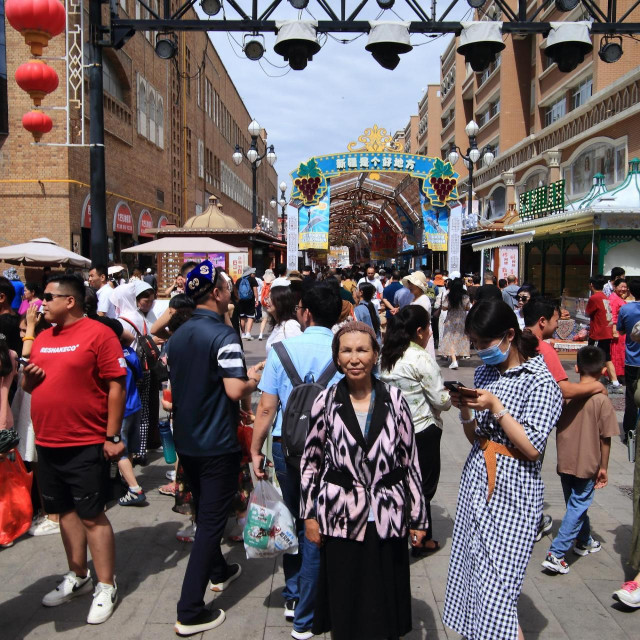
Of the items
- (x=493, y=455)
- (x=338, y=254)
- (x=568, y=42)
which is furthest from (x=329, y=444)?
(x=338, y=254)

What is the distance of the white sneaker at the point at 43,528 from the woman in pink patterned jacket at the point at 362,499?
8.96ft

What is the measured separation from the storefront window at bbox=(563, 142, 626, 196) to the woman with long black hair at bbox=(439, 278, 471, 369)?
40.2ft

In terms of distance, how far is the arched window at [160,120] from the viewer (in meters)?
27.2

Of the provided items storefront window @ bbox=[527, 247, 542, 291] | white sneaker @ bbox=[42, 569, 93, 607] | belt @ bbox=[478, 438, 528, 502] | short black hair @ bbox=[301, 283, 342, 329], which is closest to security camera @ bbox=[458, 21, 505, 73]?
short black hair @ bbox=[301, 283, 342, 329]

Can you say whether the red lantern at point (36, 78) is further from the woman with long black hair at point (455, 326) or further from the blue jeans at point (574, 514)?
the blue jeans at point (574, 514)

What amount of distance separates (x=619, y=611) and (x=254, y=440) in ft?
7.48

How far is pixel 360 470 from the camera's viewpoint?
102 inches

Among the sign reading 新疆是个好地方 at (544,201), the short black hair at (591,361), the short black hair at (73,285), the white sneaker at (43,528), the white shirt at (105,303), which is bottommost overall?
the white sneaker at (43,528)

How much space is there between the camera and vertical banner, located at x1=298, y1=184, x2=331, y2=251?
1873 cm

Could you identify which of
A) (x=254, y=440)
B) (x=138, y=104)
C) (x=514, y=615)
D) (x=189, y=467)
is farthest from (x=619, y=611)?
(x=138, y=104)

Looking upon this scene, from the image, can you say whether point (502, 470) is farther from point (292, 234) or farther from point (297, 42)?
point (292, 234)

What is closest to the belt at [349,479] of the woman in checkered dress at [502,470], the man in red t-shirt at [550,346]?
the woman in checkered dress at [502,470]

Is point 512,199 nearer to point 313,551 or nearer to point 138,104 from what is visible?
point 138,104

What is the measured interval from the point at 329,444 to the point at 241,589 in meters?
1.66
